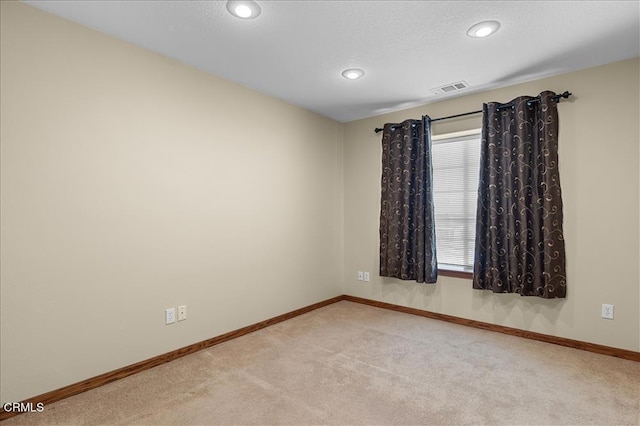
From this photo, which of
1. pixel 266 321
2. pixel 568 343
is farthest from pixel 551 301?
pixel 266 321

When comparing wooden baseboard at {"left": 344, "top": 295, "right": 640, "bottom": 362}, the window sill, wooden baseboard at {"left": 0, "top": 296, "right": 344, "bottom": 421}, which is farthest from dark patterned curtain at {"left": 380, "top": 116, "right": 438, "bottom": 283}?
wooden baseboard at {"left": 0, "top": 296, "right": 344, "bottom": 421}

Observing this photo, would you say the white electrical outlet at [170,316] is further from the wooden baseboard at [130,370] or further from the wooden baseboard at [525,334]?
the wooden baseboard at [525,334]

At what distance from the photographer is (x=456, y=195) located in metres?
3.64

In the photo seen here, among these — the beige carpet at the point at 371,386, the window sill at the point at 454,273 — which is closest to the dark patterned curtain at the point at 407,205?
the window sill at the point at 454,273

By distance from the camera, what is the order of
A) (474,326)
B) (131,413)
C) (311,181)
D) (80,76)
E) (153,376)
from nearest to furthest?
(131,413) → (80,76) → (153,376) → (474,326) → (311,181)

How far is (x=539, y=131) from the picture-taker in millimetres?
2973

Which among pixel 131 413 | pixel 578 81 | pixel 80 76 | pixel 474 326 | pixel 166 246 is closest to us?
pixel 131 413

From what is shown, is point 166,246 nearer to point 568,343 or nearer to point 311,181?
point 311,181

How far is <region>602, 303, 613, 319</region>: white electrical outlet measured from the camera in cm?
272

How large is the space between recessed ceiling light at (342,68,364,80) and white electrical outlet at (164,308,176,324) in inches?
100

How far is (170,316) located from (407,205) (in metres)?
2.68

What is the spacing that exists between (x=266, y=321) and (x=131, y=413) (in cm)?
161

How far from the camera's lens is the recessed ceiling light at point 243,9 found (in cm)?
195

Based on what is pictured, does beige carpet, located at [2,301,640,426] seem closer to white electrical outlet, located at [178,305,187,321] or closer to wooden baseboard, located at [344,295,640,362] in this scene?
wooden baseboard, located at [344,295,640,362]
